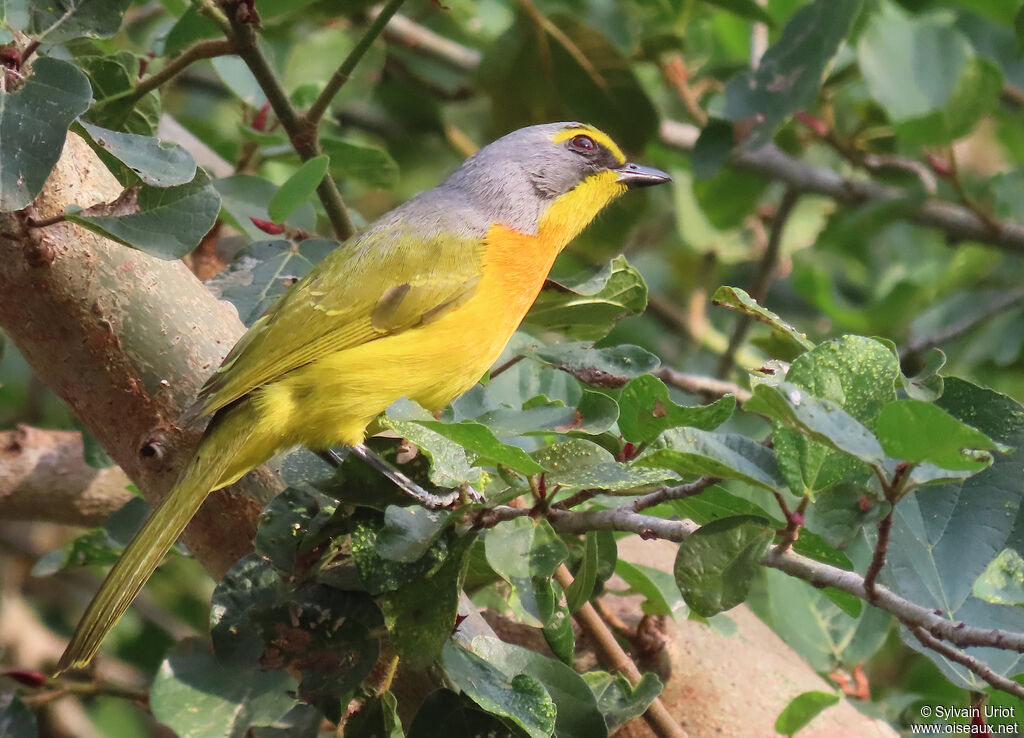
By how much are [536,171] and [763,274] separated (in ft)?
6.42

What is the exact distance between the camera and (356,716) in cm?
211

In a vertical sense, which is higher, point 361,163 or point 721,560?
point 721,560

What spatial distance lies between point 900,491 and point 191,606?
3.86 m

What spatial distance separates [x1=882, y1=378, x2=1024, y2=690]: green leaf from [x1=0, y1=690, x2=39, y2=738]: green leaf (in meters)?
2.02

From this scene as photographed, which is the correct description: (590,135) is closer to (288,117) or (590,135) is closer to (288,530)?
(288,117)

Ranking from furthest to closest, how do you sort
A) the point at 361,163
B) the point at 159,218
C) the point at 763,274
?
the point at 763,274, the point at 361,163, the point at 159,218

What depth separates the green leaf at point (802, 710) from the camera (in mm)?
2385

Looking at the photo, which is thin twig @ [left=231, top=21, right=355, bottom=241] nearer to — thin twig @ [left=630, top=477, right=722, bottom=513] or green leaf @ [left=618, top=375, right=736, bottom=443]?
green leaf @ [left=618, top=375, right=736, bottom=443]

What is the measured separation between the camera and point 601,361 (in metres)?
2.49

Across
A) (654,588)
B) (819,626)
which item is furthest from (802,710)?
(819,626)

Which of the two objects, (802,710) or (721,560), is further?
(802,710)

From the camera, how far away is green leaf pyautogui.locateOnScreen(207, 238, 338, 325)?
9.39ft

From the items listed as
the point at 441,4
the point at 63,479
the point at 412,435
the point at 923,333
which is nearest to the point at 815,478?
the point at 412,435

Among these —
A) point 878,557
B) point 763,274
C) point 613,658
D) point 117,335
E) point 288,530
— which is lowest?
point 763,274
